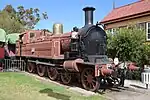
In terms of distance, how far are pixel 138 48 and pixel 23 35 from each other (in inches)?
343

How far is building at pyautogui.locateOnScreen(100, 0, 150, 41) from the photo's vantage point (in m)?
20.3

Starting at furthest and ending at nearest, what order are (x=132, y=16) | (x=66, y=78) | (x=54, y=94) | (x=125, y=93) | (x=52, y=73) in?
1. (x=132, y=16)
2. (x=52, y=73)
3. (x=66, y=78)
4. (x=125, y=93)
5. (x=54, y=94)

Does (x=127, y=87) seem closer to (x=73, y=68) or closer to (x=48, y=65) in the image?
(x=73, y=68)

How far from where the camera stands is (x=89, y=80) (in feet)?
40.6

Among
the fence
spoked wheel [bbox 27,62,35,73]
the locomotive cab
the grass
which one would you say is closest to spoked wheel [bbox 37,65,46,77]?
spoked wheel [bbox 27,62,35,73]

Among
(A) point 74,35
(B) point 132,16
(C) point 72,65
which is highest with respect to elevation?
(B) point 132,16

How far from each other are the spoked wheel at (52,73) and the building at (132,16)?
305 inches

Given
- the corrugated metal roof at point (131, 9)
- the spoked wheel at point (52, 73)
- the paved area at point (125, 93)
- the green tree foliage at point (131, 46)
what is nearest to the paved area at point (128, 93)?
the paved area at point (125, 93)

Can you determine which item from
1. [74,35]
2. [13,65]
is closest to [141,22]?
[74,35]

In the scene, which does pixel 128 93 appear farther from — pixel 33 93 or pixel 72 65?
pixel 33 93

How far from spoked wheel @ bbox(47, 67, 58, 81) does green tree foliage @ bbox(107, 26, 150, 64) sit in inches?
163

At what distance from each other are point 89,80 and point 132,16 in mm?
10797

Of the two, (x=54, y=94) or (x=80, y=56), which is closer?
(x=54, y=94)

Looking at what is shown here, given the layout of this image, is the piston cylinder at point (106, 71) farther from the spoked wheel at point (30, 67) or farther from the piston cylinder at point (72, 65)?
the spoked wheel at point (30, 67)
